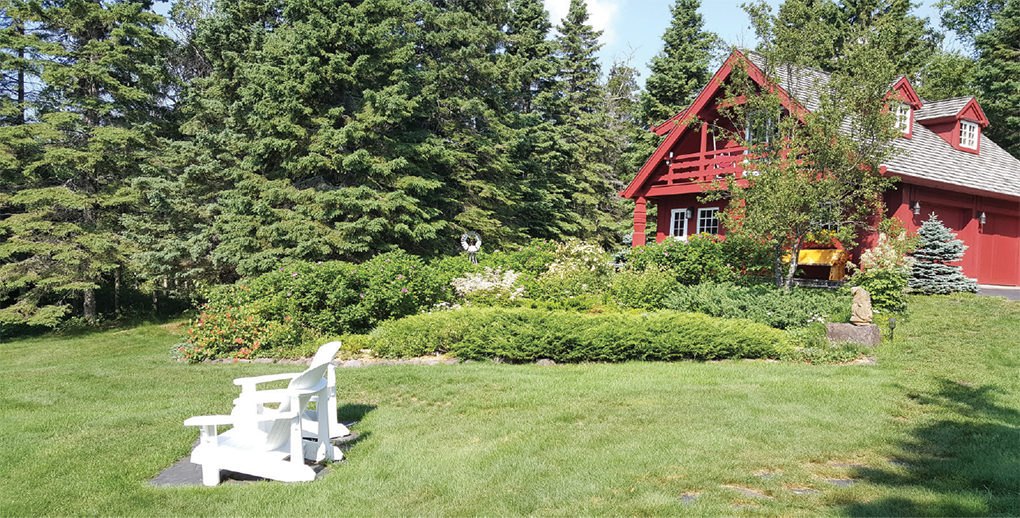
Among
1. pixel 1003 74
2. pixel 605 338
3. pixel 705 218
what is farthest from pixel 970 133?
pixel 605 338

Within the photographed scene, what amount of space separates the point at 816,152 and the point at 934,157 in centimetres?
901

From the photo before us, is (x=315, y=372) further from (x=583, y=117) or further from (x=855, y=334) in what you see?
(x=583, y=117)

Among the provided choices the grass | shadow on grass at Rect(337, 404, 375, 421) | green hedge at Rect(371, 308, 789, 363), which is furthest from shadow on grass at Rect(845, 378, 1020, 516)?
shadow on grass at Rect(337, 404, 375, 421)

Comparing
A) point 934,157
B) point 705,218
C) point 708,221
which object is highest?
point 934,157

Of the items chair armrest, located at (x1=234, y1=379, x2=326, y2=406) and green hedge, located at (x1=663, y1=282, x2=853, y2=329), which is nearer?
chair armrest, located at (x1=234, y1=379, x2=326, y2=406)

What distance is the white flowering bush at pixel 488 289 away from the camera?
1255 cm

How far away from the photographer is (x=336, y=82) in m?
16.9

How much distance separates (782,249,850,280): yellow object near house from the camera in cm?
1562

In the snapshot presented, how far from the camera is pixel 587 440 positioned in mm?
5102

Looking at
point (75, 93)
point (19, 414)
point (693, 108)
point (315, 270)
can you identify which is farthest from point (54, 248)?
point (693, 108)

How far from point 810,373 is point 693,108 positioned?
39.1 feet

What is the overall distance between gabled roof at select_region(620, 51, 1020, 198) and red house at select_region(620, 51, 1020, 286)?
A: 3cm

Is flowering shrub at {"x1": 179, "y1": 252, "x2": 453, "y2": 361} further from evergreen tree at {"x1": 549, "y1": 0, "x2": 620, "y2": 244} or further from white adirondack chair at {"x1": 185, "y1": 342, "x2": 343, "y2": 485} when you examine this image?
evergreen tree at {"x1": 549, "y1": 0, "x2": 620, "y2": 244}

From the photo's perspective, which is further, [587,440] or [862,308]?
[862,308]
